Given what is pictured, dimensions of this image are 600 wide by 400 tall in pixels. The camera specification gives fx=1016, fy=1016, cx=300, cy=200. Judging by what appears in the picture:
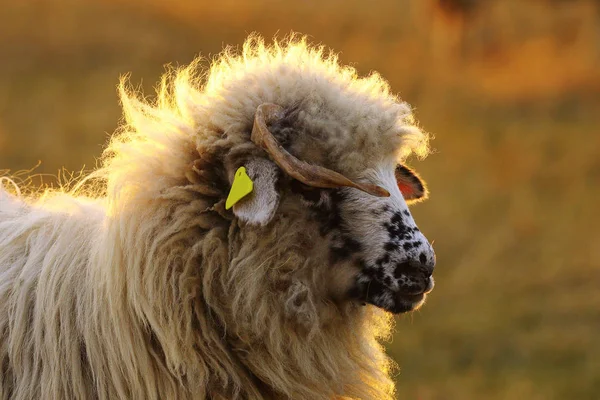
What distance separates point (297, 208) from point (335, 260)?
225mm

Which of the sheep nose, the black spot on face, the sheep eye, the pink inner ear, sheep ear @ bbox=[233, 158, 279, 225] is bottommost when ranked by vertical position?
the black spot on face

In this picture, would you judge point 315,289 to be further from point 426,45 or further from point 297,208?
point 426,45

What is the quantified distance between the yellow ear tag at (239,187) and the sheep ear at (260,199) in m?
0.03

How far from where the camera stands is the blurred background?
336 inches

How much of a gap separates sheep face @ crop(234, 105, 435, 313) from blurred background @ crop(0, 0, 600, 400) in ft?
11.7

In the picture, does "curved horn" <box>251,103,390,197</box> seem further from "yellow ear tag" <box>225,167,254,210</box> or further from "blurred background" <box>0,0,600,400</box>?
"blurred background" <box>0,0,600,400</box>

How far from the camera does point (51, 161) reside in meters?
12.6

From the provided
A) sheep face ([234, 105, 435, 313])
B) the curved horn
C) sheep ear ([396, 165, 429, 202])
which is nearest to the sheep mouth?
sheep face ([234, 105, 435, 313])

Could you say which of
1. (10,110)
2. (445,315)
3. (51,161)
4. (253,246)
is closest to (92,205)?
(253,246)

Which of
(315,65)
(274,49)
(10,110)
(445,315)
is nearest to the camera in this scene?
(315,65)

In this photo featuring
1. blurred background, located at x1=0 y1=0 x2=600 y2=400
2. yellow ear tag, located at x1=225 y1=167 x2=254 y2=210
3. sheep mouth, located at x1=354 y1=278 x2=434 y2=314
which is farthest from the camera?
blurred background, located at x1=0 y1=0 x2=600 y2=400

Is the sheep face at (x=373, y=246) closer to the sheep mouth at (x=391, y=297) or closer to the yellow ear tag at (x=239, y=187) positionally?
the sheep mouth at (x=391, y=297)

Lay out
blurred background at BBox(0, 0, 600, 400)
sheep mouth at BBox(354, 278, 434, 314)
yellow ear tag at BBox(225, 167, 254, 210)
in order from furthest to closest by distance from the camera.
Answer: blurred background at BBox(0, 0, 600, 400) → sheep mouth at BBox(354, 278, 434, 314) → yellow ear tag at BBox(225, 167, 254, 210)

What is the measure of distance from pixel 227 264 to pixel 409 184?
986 mm
